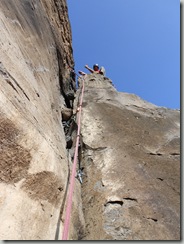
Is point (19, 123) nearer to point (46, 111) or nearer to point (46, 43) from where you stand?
point (46, 111)

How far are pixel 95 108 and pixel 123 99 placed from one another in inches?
38.4

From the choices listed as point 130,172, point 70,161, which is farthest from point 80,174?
point 130,172

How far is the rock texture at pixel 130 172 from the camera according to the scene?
299 centimetres

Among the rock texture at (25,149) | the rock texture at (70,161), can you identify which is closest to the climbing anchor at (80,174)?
the rock texture at (70,161)

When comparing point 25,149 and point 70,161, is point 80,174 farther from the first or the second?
point 25,149

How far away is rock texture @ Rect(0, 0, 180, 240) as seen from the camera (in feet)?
9.39

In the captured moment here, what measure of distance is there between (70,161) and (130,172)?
1.06 metres

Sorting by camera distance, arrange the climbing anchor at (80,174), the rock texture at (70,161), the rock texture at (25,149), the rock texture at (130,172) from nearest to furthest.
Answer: the rock texture at (25,149)
the rock texture at (70,161)
the rock texture at (130,172)
the climbing anchor at (80,174)

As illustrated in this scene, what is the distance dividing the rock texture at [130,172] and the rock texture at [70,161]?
0.01 m

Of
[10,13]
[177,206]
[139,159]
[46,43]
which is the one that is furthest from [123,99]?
[177,206]

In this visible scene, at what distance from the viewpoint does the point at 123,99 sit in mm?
6699

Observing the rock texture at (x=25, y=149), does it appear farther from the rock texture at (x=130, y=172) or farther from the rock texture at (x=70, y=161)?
the rock texture at (x=130, y=172)

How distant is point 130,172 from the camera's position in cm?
376

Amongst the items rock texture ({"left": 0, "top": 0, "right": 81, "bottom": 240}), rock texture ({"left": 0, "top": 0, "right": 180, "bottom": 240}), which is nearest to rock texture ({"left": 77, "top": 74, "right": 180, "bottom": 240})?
rock texture ({"left": 0, "top": 0, "right": 180, "bottom": 240})
